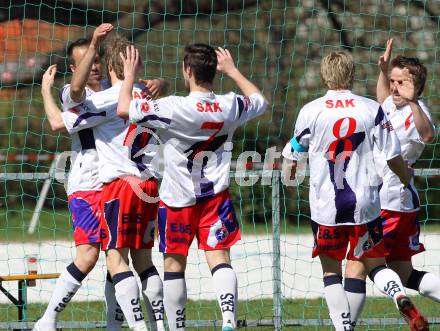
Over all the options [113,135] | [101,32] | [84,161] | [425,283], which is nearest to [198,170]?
[113,135]

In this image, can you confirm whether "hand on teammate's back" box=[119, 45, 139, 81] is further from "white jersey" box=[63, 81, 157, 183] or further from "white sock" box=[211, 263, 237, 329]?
"white sock" box=[211, 263, 237, 329]

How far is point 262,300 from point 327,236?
3.28 m

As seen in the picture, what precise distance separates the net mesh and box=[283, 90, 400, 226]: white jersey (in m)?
1.96

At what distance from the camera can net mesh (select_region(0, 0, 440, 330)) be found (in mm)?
10555

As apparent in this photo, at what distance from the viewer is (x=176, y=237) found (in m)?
6.78

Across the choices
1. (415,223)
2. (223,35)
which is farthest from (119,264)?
(223,35)

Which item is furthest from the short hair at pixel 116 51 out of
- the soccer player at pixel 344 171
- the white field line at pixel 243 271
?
the white field line at pixel 243 271

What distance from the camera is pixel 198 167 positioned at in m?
6.77

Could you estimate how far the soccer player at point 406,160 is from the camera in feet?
23.6

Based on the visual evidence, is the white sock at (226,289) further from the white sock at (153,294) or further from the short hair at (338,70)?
the short hair at (338,70)

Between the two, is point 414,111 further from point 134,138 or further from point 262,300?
point 262,300

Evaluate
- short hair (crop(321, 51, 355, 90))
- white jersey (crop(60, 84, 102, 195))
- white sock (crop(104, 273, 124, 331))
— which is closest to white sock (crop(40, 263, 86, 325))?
white sock (crop(104, 273, 124, 331))

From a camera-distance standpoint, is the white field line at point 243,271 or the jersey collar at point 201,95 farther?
the white field line at point 243,271

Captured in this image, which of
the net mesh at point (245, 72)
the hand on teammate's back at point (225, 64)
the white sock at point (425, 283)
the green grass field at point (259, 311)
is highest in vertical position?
the net mesh at point (245, 72)
